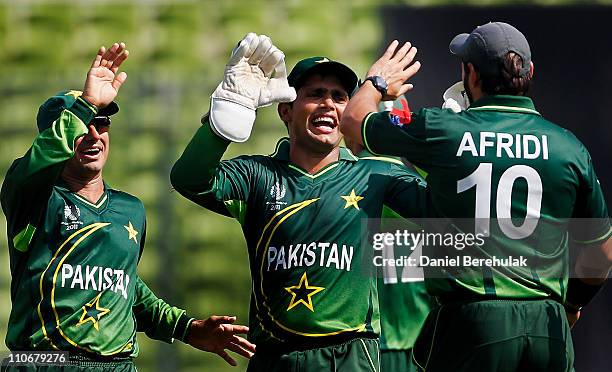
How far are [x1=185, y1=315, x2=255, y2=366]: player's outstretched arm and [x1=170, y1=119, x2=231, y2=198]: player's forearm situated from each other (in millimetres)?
895

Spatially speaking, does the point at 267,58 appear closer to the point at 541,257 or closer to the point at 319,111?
the point at 319,111

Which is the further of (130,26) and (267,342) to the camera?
(130,26)

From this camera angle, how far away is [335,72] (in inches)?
197

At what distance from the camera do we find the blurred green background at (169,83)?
7.02m

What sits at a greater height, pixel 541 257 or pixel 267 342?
pixel 541 257

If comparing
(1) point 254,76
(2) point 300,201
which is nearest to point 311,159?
(2) point 300,201

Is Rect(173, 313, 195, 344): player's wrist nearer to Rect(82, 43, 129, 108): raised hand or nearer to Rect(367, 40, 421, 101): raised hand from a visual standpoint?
Rect(82, 43, 129, 108): raised hand

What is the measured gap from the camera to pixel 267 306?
4.76 metres

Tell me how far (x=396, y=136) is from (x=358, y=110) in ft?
0.71

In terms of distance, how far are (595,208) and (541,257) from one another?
0.30 meters

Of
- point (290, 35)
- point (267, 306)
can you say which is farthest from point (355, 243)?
point (290, 35)

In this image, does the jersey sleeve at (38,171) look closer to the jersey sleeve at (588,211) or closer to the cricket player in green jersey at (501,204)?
the cricket player in green jersey at (501,204)

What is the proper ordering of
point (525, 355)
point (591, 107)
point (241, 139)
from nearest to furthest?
point (525, 355)
point (241, 139)
point (591, 107)

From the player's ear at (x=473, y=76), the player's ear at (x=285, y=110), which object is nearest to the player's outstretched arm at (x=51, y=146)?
the player's ear at (x=285, y=110)
